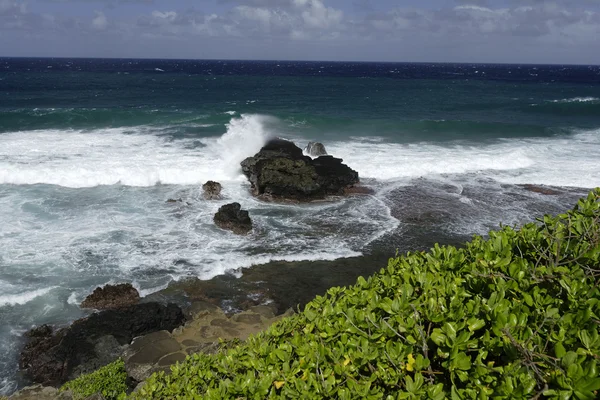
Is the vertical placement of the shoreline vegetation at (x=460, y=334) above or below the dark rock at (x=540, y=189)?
above

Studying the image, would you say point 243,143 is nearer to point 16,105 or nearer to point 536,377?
point 536,377

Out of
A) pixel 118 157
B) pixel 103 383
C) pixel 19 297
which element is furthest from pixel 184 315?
pixel 118 157

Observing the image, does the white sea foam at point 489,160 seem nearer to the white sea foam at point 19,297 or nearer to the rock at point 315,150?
the rock at point 315,150

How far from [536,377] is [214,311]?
984 centimetres

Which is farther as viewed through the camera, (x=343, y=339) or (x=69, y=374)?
(x=69, y=374)

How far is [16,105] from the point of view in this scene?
45812 mm

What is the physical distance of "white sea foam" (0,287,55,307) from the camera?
11.9m

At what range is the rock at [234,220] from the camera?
16594mm

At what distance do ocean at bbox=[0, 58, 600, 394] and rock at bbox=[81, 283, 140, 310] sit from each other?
0.50 m

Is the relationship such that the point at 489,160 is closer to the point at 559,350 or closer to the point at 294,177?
the point at 294,177

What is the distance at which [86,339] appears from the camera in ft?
34.1

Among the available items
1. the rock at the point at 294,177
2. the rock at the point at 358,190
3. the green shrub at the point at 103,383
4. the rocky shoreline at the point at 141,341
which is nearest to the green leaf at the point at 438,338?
the rocky shoreline at the point at 141,341

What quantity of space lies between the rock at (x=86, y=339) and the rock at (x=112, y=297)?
546 millimetres

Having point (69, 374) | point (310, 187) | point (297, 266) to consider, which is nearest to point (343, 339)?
point (69, 374)
